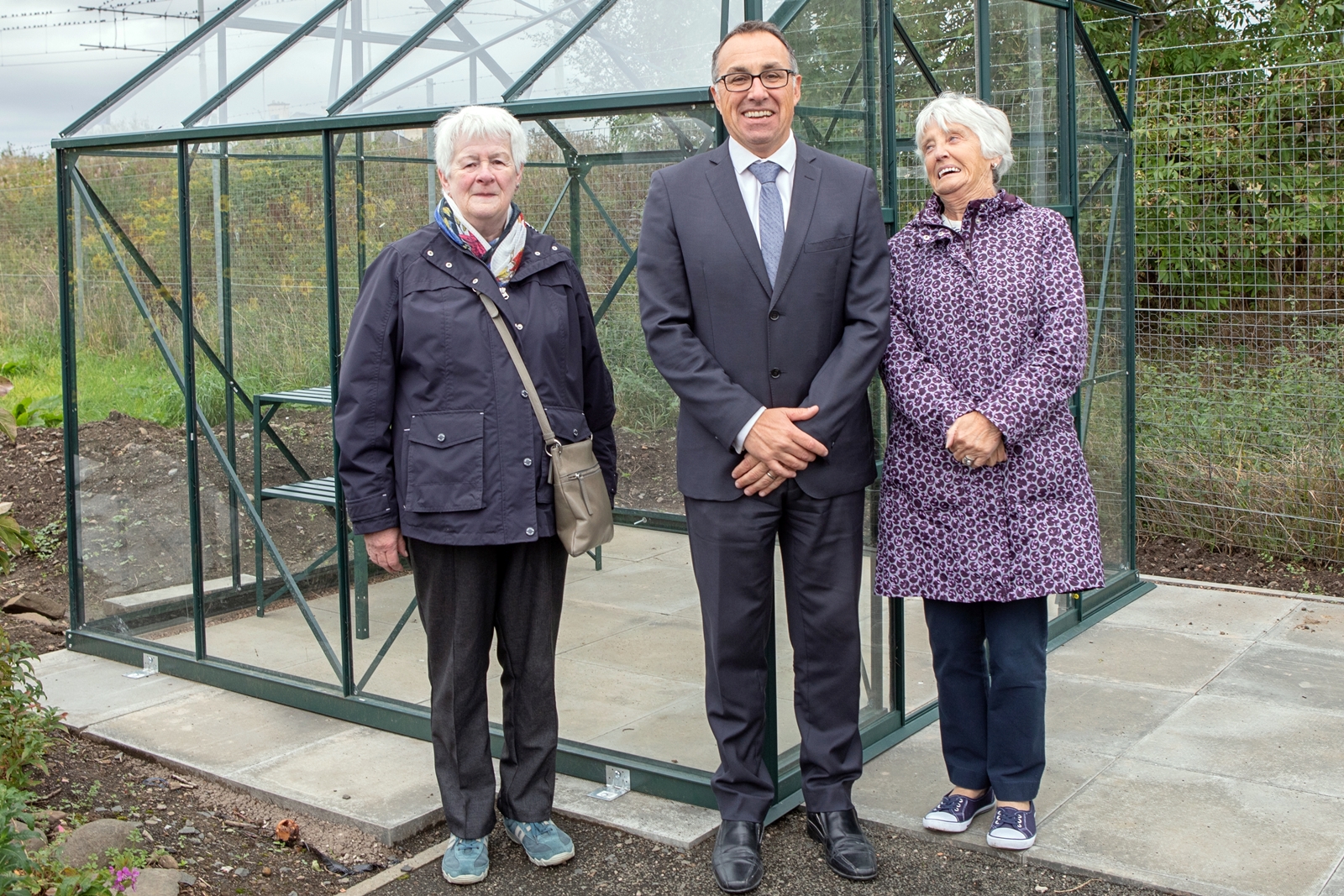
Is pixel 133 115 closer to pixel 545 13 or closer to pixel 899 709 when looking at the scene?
pixel 545 13

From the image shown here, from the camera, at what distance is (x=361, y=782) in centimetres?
362

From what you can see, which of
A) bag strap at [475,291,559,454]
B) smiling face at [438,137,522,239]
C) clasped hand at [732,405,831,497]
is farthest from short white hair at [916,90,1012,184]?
bag strap at [475,291,559,454]

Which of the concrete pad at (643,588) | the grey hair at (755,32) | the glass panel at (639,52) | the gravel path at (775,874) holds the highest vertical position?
the glass panel at (639,52)

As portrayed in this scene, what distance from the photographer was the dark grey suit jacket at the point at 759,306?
2871mm

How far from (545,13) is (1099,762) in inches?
106

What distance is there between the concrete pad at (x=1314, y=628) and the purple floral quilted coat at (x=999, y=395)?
7.53 ft

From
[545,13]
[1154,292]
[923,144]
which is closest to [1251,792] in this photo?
[923,144]

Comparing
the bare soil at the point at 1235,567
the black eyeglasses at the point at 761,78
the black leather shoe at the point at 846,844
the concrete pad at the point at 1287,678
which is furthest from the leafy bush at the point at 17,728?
the bare soil at the point at 1235,567

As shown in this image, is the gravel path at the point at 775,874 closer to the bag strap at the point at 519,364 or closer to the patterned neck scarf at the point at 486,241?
the bag strap at the point at 519,364

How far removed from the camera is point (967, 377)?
9.80ft

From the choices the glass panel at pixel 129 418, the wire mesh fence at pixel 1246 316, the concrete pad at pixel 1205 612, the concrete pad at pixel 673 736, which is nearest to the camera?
the concrete pad at pixel 673 736

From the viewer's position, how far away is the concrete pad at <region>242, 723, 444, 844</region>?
338 cm

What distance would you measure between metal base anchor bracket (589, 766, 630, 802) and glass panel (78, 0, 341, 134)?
2658 millimetres

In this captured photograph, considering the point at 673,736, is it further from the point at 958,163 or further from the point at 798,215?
the point at 958,163
